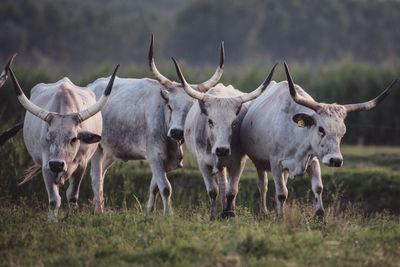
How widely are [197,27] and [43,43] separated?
1322 cm

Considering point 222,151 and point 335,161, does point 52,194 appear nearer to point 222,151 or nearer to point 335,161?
point 222,151

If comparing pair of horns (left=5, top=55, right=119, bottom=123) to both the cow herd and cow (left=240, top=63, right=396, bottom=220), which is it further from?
cow (left=240, top=63, right=396, bottom=220)

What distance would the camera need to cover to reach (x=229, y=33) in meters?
56.4

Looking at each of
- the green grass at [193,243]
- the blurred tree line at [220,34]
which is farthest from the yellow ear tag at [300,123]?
the blurred tree line at [220,34]

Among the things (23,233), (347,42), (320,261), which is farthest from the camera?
(347,42)

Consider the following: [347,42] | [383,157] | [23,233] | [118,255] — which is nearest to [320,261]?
[118,255]

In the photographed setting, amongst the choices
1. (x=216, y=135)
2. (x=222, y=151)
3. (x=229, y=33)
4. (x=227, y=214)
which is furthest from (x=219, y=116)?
(x=229, y=33)

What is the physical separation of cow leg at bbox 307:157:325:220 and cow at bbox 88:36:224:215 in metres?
1.79

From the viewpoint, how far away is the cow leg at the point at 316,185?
8516 mm

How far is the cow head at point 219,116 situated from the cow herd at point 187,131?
0.04ft

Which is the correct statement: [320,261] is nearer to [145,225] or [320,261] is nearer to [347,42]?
[145,225]

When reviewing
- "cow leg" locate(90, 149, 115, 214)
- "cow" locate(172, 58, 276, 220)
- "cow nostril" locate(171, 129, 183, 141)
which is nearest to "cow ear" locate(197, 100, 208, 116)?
"cow" locate(172, 58, 276, 220)

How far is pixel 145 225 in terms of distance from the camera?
287 inches

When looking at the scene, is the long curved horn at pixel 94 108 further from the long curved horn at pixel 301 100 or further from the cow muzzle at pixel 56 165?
the long curved horn at pixel 301 100
